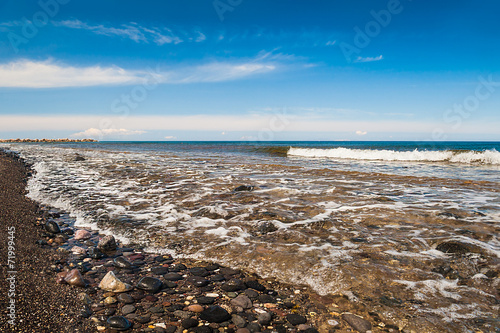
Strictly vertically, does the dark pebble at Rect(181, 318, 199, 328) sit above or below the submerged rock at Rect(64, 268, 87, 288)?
below

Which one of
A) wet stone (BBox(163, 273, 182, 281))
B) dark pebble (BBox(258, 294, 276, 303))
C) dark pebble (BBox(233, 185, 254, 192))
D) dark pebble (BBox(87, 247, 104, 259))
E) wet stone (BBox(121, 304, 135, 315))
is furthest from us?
dark pebble (BBox(233, 185, 254, 192))

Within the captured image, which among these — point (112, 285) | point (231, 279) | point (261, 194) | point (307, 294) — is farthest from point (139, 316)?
point (261, 194)

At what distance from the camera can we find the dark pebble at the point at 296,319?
8.59 ft

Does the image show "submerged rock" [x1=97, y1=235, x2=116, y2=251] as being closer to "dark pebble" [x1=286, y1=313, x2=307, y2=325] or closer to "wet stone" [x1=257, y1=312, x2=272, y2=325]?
"wet stone" [x1=257, y1=312, x2=272, y2=325]

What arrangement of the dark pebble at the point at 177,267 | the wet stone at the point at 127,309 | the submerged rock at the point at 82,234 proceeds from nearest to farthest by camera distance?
the wet stone at the point at 127,309
the dark pebble at the point at 177,267
the submerged rock at the point at 82,234

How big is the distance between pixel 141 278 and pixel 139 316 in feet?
2.59

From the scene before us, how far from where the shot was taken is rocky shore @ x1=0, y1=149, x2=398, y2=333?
2.54m

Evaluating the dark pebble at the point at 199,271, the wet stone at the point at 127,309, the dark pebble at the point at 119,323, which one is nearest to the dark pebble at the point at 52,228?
the dark pebble at the point at 199,271

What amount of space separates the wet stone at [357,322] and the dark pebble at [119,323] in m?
2.03

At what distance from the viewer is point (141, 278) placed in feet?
11.3

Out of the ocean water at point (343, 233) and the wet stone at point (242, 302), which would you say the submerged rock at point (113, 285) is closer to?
the ocean water at point (343, 233)

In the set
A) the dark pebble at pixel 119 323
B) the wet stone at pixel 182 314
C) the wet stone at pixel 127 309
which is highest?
the dark pebble at pixel 119 323

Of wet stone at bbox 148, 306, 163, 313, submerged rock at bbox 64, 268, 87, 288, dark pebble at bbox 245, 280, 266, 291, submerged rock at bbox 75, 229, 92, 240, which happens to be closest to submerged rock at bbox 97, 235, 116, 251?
submerged rock at bbox 75, 229, 92, 240

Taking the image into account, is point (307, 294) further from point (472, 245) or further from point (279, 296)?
point (472, 245)
